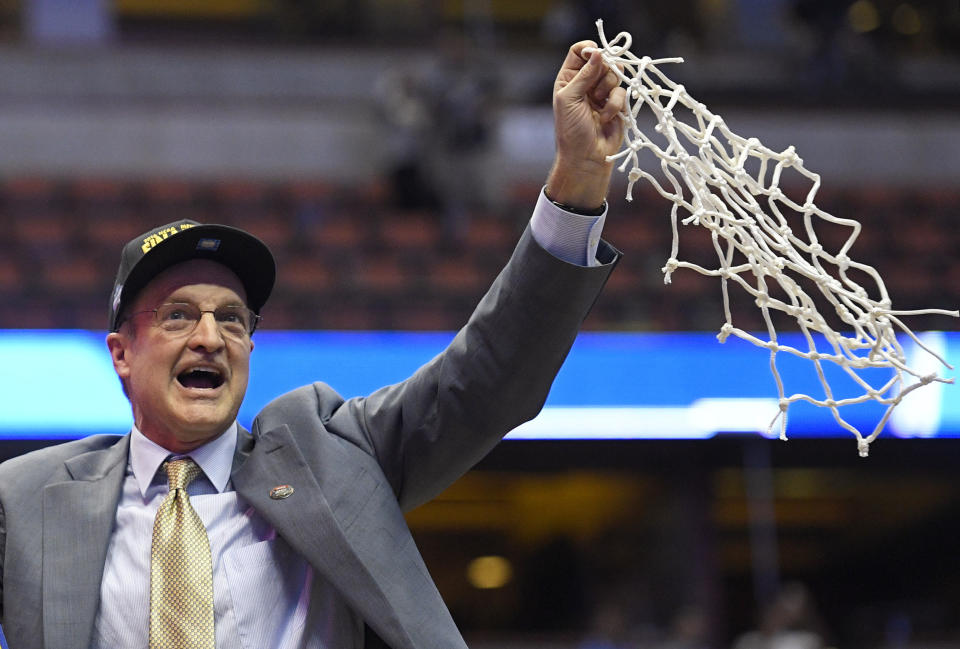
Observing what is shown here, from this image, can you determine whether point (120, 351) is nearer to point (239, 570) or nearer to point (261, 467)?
point (261, 467)

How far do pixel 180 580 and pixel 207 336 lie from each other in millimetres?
346

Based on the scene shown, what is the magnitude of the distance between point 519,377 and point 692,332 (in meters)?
4.30

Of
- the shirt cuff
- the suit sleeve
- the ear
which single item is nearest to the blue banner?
the ear

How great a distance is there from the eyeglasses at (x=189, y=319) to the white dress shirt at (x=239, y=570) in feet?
0.57

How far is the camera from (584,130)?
1744 millimetres

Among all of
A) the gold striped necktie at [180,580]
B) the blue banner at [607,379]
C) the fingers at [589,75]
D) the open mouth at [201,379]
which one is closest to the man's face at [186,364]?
the open mouth at [201,379]

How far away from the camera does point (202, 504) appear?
1.84m

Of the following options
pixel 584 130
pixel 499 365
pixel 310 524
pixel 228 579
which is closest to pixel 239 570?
pixel 228 579

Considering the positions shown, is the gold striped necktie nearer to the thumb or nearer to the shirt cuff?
the shirt cuff

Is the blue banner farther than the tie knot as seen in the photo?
Yes

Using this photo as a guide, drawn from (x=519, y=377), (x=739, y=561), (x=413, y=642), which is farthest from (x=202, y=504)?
(x=739, y=561)

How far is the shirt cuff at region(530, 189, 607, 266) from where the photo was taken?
174 centimetres

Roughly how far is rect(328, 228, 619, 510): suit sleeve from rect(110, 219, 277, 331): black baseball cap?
302mm

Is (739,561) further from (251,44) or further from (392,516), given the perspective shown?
(392,516)
